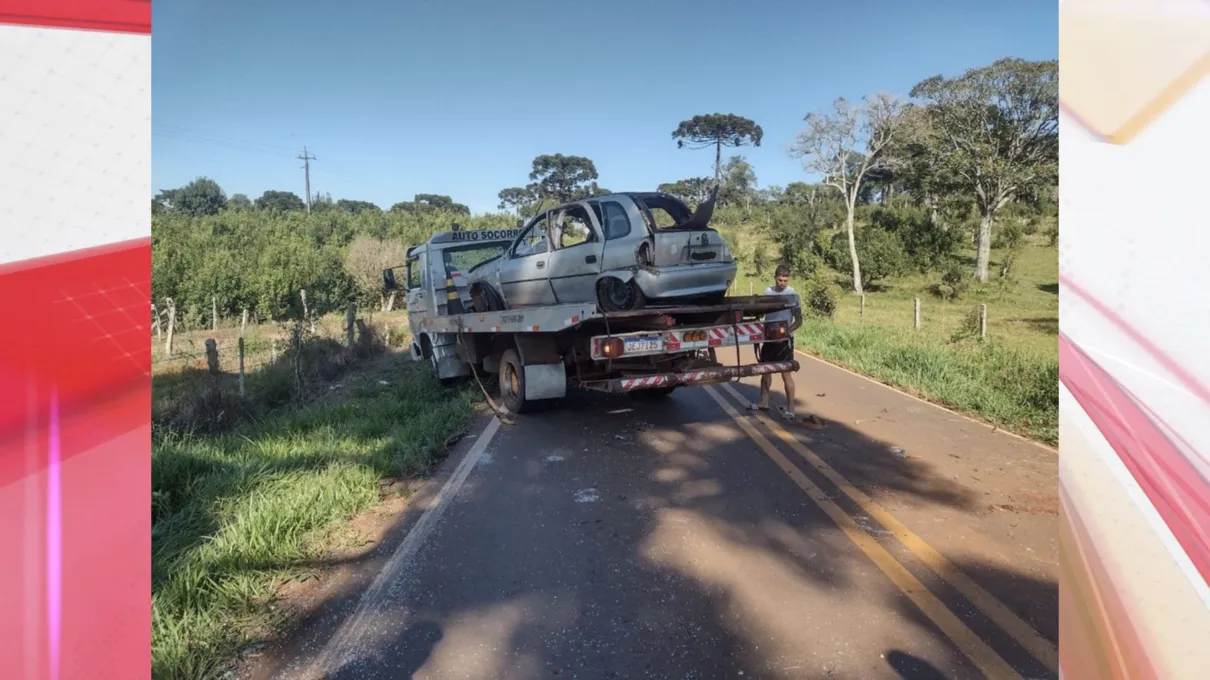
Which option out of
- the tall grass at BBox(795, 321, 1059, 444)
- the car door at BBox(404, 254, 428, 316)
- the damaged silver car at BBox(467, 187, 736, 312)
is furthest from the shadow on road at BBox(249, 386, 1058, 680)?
the car door at BBox(404, 254, 428, 316)

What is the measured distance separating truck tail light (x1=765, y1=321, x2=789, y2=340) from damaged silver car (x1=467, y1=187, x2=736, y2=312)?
0.66 meters

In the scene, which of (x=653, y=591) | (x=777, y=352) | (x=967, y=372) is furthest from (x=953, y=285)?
(x=653, y=591)

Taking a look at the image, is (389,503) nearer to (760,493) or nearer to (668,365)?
(760,493)

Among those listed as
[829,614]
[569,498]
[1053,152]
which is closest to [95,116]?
[829,614]

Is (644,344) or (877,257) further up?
(877,257)

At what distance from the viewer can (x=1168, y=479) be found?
1.01 meters

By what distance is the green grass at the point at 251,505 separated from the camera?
11.0ft

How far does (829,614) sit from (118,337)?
3351 millimetres

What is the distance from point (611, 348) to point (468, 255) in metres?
5.40

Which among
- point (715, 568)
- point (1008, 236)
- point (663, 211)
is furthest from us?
point (1008, 236)

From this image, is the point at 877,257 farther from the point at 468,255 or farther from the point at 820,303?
the point at 468,255

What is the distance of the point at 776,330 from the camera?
7.46 meters

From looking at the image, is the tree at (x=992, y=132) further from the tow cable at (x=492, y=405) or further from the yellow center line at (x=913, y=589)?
the yellow center line at (x=913, y=589)

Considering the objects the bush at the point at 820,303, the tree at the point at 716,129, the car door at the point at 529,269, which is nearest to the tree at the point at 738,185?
the tree at the point at 716,129
